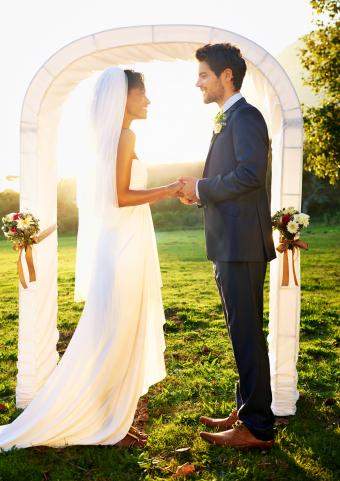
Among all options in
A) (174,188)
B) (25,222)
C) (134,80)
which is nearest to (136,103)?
(134,80)

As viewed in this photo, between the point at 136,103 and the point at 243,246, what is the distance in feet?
4.21

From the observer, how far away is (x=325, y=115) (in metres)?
14.3

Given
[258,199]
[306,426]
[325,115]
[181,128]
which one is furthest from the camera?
[325,115]

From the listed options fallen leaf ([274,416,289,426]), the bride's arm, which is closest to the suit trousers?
fallen leaf ([274,416,289,426])

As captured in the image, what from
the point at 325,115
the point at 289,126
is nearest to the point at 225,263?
the point at 289,126

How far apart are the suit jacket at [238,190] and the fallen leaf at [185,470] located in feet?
4.47

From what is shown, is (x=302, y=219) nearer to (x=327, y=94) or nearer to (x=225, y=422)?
(x=225, y=422)

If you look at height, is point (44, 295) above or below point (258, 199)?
below

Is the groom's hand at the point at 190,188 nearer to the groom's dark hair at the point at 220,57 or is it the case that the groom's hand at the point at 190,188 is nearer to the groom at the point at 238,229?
the groom at the point at 238,229

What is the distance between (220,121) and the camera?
139 inches

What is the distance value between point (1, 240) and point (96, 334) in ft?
62.9

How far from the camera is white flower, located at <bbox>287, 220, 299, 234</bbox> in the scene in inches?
158

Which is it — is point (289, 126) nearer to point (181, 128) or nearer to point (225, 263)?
point (225, 263)

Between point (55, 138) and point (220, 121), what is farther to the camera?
point (55, 138)
